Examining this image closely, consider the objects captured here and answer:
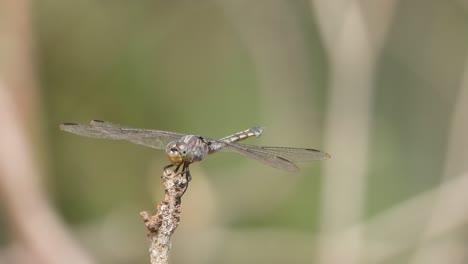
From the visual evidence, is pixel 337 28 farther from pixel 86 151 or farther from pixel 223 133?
pixel 86 151

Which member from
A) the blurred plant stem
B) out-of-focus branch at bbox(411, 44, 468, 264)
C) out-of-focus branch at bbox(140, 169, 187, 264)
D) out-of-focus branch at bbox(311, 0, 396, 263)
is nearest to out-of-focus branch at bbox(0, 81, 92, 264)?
the blurred plant stem

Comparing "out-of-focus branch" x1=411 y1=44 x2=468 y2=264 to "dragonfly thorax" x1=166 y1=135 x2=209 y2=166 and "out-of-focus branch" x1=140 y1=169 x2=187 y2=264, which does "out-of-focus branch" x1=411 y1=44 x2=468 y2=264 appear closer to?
"dragonfly thorax" x1=166 y1=135 x2=209 y2=166

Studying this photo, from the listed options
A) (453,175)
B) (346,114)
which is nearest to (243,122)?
(346,114)

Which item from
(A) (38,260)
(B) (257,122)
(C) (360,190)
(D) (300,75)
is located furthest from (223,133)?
(A) (38,260)

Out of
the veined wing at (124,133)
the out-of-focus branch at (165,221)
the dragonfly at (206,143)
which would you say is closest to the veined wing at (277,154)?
the dragonfly at (206,143)

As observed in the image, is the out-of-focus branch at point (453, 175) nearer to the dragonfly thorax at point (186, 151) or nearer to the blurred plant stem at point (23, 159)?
the blurred plant stem at point (23, 159)

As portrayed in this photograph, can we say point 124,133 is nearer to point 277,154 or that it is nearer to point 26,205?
point 277,154
